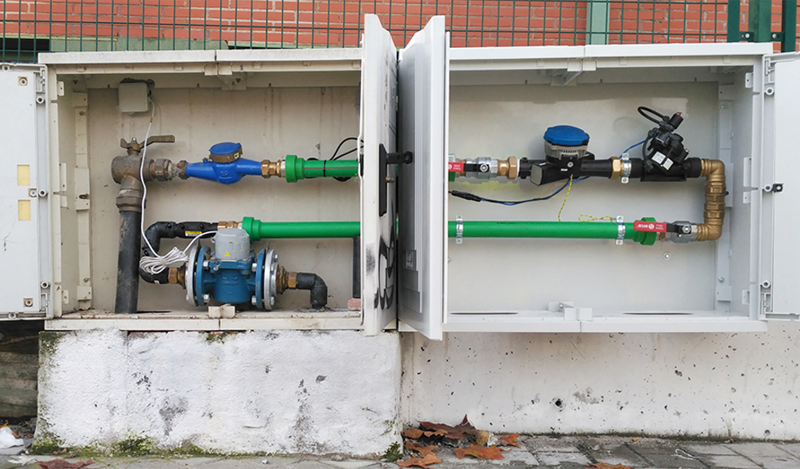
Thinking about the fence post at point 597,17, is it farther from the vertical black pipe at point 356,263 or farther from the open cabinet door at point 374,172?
the vertical black pipe at point 356,263

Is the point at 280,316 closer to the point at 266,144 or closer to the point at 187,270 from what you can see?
the point at 187,270

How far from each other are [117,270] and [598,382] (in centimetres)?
296

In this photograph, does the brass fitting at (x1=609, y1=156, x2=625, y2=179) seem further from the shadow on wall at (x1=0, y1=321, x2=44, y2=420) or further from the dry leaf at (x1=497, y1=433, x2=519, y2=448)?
the shadow on wall at (x1=0, y1=321, x2=44, y2=420)

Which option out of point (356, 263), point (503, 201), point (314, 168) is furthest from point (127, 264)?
point (503, 201)

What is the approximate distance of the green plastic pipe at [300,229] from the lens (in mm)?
3184

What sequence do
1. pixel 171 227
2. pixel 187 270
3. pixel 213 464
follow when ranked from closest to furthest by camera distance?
pixel 213 464, pixel 187 270, pixel 171 227

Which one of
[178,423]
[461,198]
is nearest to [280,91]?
[461,198]

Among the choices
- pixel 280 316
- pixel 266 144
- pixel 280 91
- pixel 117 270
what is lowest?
pixel 280 316

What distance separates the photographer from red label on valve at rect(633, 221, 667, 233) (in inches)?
120

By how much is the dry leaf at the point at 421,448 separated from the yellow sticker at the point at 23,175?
2453 millimetres

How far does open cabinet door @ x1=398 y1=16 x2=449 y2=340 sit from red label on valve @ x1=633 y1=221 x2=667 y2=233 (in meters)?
1.38

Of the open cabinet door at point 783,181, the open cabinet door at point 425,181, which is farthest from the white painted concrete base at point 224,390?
the open cabinet door at point 783,181

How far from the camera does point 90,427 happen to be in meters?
2.88

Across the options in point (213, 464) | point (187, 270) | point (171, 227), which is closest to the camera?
point (213, 464)
